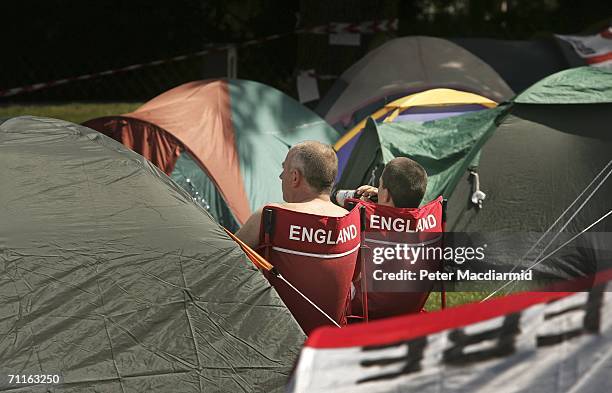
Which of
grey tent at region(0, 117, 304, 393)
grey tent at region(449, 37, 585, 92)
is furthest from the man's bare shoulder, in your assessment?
grey tent at region(449, 37, 585, 92)

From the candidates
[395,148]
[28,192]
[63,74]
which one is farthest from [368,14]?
[28,192]

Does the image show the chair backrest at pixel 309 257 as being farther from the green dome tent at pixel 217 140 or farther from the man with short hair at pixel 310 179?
the green dome tent at pixel 217 140

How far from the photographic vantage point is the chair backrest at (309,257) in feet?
14.1

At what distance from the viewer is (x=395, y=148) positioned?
6.90 meters

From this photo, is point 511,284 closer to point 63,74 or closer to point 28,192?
point 28,192

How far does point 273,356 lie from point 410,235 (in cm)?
97

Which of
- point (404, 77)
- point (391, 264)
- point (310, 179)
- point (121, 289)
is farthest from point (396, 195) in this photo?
point (404, 77)

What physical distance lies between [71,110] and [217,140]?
6917 mm

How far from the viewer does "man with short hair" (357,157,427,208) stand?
473 centimetres

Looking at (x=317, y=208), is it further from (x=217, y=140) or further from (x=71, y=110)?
(x=71, y=110)

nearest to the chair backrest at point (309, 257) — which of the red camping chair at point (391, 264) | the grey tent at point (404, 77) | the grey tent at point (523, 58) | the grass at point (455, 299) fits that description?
the red camping chair at point (391, 264)

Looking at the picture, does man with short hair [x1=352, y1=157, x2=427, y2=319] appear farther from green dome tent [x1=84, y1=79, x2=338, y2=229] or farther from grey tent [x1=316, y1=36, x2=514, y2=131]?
grey tent [x1=316, y1=36, x2=514, y2=131]

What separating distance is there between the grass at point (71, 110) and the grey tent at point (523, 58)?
482 cm

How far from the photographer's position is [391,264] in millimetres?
4672
